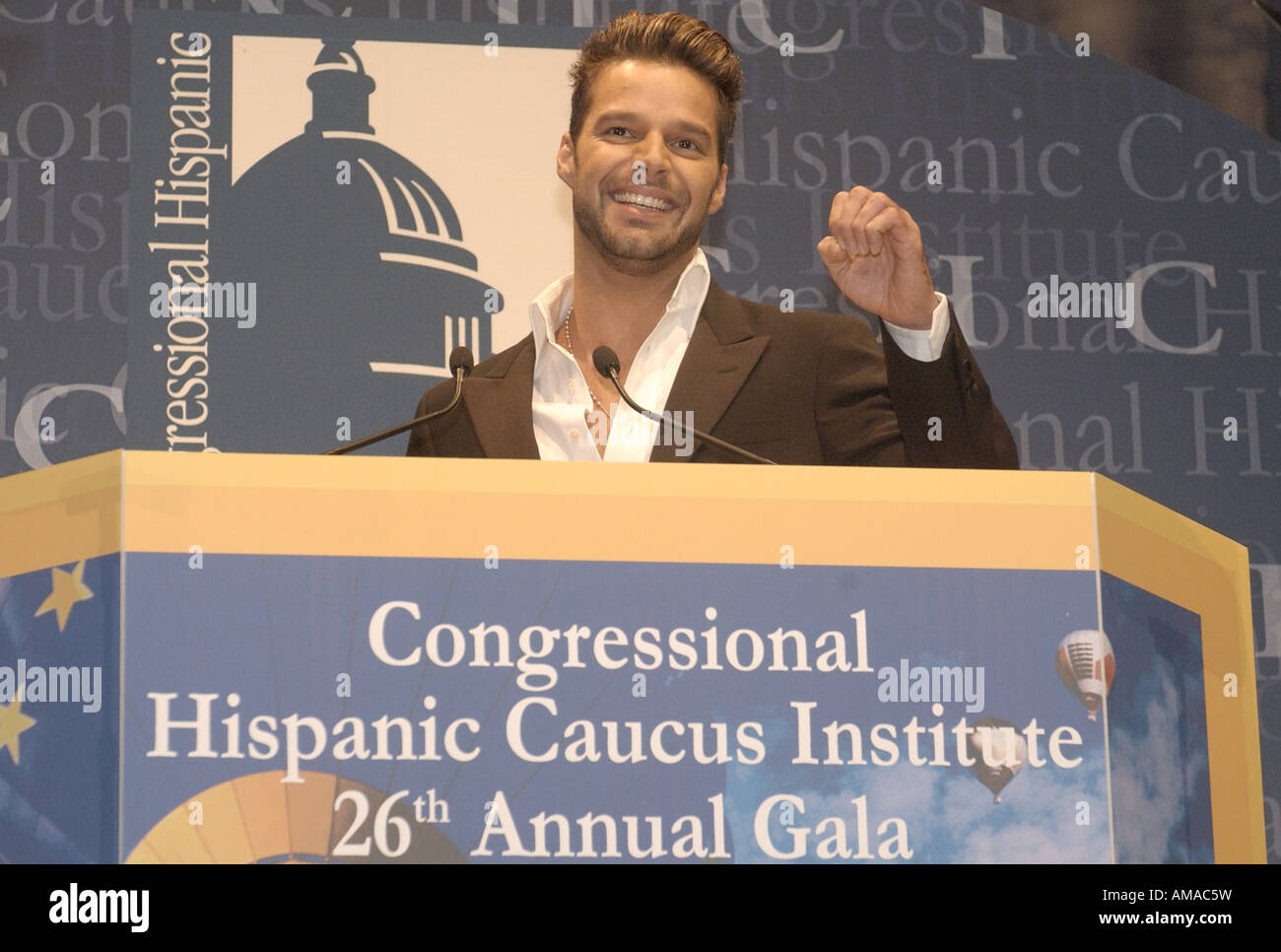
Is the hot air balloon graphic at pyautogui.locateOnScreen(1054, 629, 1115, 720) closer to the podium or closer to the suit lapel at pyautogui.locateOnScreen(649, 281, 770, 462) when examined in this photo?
the podium

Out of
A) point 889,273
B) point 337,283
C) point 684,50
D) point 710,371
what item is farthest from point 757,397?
point 337,283

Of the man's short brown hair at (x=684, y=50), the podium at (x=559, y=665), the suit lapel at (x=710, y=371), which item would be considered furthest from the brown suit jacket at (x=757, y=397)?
the podium at (x=559, y=665)

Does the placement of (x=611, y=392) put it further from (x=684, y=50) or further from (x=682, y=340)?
(x=684, y=50)

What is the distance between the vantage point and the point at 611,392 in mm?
2307

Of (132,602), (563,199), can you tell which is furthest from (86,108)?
(132,602)

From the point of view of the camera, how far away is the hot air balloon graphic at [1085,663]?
1367mm

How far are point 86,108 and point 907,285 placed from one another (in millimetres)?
1920

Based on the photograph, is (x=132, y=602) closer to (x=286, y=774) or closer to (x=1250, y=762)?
(x=286, y=774)

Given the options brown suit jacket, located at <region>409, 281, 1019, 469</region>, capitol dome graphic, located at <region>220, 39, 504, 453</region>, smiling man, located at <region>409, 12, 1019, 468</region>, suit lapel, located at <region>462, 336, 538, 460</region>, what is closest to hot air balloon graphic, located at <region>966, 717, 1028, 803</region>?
smiling man, located at <region>409, 12, 1019, 468</region>

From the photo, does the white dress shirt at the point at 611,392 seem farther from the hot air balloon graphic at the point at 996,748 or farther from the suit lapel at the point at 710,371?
the hot air balloon graphic at the point at 996,748

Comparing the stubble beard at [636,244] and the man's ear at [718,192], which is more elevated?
the man's ear at [718,192]

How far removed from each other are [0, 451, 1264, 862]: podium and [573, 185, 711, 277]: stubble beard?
1.06 meters

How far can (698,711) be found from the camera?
1.33 metres

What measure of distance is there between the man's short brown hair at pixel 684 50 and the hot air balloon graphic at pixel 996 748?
4.12 feet
